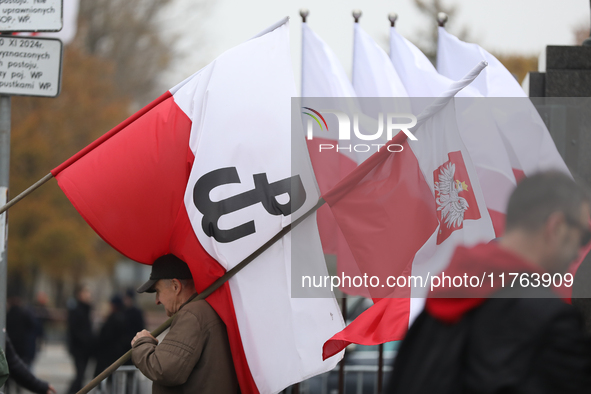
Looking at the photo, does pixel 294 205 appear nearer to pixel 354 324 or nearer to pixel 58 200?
pixel 354 324

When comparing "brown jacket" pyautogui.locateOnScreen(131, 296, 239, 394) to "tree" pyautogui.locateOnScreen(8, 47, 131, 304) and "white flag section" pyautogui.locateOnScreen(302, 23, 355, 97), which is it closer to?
"white flag section" pyautogui.locateOnScreen(302, 23, 355, 97)

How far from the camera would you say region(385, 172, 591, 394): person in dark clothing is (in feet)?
5.58

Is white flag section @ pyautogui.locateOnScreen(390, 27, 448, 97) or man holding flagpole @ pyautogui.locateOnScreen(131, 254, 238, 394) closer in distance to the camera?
man holding flagpole @ pyautogui.locateOnScreen(131, 254, 238, 394)

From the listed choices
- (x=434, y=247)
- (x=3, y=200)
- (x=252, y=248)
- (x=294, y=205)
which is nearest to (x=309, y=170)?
(x=294, y=205)

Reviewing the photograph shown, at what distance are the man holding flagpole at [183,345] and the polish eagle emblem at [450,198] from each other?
1462mm

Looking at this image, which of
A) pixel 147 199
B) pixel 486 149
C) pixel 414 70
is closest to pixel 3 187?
pixel 147 199

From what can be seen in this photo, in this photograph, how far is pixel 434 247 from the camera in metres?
3.88

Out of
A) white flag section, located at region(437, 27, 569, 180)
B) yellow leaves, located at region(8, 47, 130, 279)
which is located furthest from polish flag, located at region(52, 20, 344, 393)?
yellow leaves, located at region(8, 47, 130, 279)

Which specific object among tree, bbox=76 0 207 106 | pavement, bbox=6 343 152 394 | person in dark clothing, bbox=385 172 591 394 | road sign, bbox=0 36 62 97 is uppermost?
tree, bbox=76 0 207 106

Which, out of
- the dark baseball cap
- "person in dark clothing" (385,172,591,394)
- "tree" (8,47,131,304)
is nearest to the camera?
"person in dark clothing" (385,172,591,394)

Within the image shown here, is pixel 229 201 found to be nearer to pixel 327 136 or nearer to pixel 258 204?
pixel 258 204

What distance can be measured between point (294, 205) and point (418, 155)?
0.81 meters

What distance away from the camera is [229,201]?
3.78m

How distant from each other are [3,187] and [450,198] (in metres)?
2.60
